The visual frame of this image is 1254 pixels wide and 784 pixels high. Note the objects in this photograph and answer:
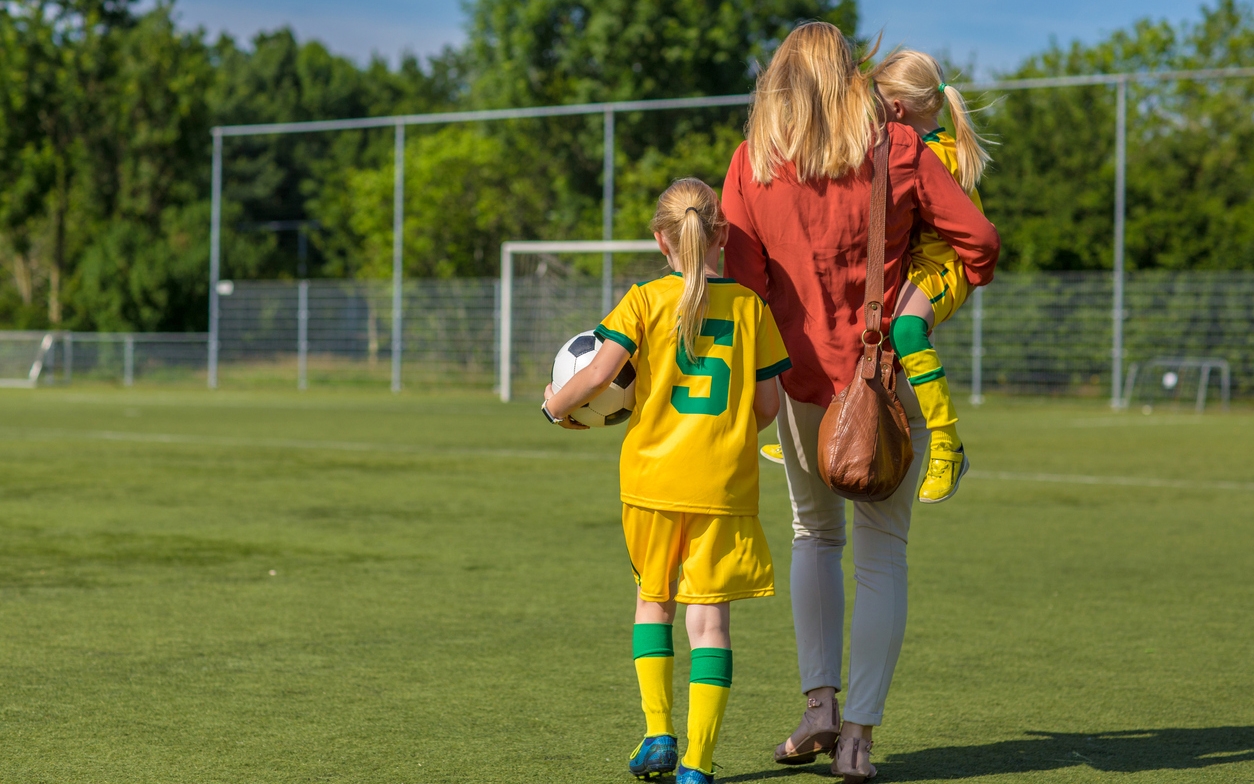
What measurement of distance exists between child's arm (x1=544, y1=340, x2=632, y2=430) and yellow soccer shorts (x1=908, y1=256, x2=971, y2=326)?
429 mm

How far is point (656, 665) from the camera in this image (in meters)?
3.17

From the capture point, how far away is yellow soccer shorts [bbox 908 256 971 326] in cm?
327

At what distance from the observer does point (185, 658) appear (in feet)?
14.4

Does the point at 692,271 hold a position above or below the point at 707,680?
above

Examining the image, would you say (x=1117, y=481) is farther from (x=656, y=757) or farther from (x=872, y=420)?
(x=656, y=757)

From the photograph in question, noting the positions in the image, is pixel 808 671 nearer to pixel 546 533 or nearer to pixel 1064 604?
pixel 1064 604

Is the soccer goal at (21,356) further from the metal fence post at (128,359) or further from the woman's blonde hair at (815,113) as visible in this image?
the woman's blonde hair at (815,113)

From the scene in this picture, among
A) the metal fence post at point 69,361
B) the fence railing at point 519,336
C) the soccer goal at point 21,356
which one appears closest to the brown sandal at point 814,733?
the fence railing at point 519,336

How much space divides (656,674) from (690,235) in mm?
937

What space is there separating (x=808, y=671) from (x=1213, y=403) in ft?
66.8

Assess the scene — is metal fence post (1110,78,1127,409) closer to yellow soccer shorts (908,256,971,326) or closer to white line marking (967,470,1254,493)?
white line marking (967,470,1254,493)

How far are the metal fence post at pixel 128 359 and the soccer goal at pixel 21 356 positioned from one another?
1380mm

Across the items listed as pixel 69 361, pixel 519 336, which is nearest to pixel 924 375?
pixel 519 336

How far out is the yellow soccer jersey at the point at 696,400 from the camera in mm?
3102
